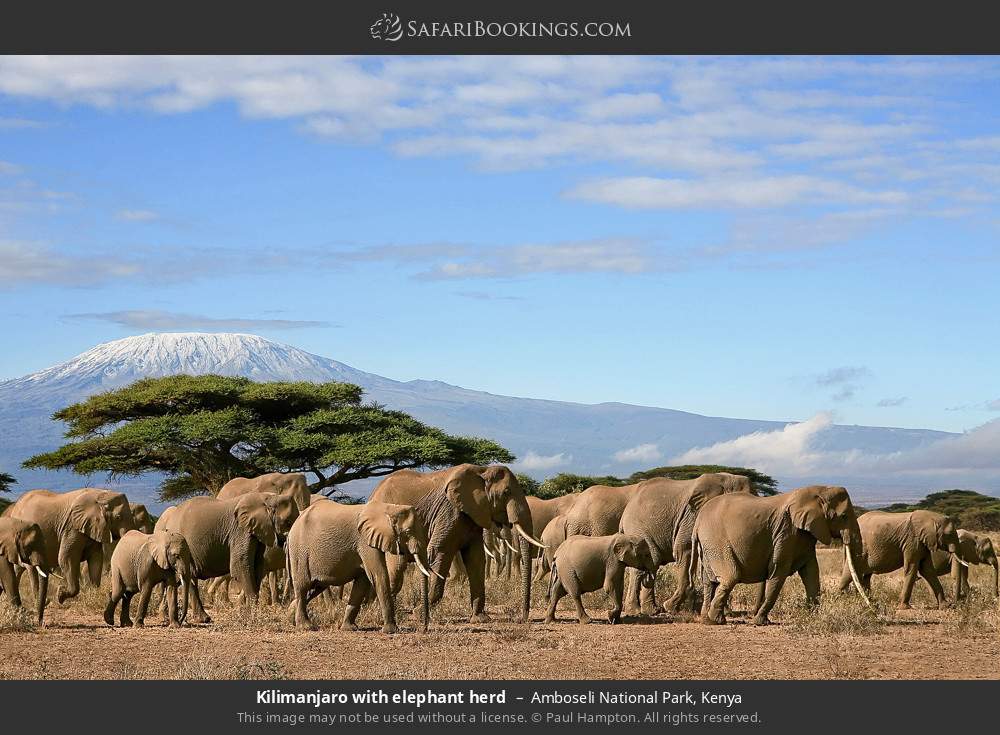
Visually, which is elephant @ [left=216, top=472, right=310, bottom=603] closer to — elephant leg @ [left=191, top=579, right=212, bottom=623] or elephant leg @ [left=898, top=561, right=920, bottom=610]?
elephant leg @ [left=191, top=579, right=212, bottom=623]

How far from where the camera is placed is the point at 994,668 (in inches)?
590

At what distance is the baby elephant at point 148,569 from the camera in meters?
18.7

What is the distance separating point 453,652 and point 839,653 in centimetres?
425

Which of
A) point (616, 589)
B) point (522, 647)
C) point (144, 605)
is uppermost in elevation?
point (616, 589)

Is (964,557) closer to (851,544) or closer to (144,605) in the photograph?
(851,544)

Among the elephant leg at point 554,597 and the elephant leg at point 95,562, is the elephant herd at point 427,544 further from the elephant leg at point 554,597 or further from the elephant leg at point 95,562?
the elephant leg at point 95,562

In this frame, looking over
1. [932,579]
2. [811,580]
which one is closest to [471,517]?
[811,580]

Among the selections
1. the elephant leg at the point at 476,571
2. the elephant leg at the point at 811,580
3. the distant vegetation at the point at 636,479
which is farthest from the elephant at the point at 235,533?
the distant vegetation at the point at 636,479

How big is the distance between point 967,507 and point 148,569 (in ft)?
168

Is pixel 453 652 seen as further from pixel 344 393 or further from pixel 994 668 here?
pixel 344 393

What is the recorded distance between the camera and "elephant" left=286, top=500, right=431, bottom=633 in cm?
1727

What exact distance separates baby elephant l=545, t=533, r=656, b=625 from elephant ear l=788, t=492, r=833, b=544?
2.04 meters

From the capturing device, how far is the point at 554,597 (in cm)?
1945

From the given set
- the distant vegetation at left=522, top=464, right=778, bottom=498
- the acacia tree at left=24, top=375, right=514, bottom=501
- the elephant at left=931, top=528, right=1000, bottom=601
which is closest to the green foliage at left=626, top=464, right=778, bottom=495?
the distant vegetation at left=522, top=464, right=778, bottom=498
